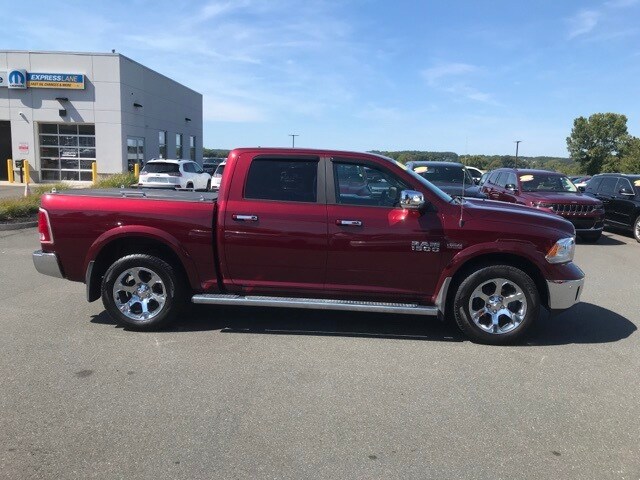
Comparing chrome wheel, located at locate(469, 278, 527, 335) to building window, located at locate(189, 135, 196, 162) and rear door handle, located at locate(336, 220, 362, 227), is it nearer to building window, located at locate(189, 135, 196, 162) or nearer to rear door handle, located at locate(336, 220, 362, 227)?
rear door handle, located at locate(336, 220, 362, 227)

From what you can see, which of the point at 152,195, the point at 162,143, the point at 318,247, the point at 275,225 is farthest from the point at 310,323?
the point at 162,143

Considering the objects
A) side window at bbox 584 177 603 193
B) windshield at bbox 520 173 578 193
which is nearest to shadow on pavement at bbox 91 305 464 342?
windshield at bbox 520 173 578 193

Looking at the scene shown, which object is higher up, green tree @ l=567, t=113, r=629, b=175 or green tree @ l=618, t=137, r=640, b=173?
green tree @ l=567, t=113, r=629, b=175

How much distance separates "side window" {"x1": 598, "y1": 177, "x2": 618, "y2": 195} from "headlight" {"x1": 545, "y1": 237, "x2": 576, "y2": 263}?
36.6 feet

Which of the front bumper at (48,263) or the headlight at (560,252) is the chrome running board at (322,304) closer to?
the headlight at (560,252)

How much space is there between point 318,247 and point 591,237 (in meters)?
10.1

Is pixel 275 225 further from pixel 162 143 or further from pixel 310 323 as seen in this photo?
pixel 162 143

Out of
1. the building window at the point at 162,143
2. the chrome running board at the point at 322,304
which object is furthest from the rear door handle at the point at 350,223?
the building window at the point at 162,143

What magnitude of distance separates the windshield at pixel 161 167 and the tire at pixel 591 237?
48.0 feet

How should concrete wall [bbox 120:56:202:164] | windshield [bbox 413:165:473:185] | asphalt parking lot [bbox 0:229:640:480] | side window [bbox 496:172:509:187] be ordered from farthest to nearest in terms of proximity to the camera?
1. concrete wall [bbox 120:56:202:164]
2. side window [bbox 496:172:509:187]
3. windshield [bbox 413:165:473:185]
4. asphalt parking lot [bbox 0:229:640:480]

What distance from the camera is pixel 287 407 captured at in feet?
12.7

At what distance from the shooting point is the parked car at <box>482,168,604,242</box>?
40.4ft

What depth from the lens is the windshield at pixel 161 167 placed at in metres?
20.5

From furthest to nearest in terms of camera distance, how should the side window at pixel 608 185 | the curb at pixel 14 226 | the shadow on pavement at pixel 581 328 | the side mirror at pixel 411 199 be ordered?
the side window at pixel 608 185
the curb at pixel 14 226
the shadow on pavement at pixel 581 328
the side mirror at pixel 411 199
